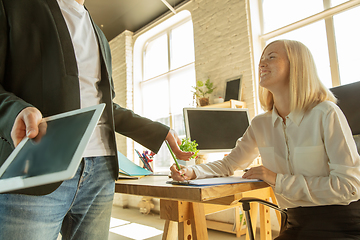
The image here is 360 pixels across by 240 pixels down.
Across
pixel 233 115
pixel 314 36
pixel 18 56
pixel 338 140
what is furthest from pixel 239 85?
pixel 18 56

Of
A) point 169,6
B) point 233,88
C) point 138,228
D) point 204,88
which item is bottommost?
point 138,228

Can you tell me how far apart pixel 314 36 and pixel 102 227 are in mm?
3353

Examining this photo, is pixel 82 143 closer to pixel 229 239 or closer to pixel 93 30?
pixel 93 30

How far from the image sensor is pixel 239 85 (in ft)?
11.5

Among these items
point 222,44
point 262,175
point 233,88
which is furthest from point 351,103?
point 222,44

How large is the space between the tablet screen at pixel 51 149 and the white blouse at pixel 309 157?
835 mm

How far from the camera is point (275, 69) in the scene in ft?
4.40

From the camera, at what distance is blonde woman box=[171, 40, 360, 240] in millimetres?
1030

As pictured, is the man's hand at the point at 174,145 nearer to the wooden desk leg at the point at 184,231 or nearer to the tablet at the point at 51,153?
the wooden desk leg at the point at 184,231

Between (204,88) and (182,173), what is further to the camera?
(204,88)

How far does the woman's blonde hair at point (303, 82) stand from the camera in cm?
125

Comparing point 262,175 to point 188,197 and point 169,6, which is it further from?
point 169,6

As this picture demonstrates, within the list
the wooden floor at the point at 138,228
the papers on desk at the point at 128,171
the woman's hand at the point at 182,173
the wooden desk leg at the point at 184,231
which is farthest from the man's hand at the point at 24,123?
the wooden floor at the point at 138,228

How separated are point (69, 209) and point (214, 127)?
1.59 meters
